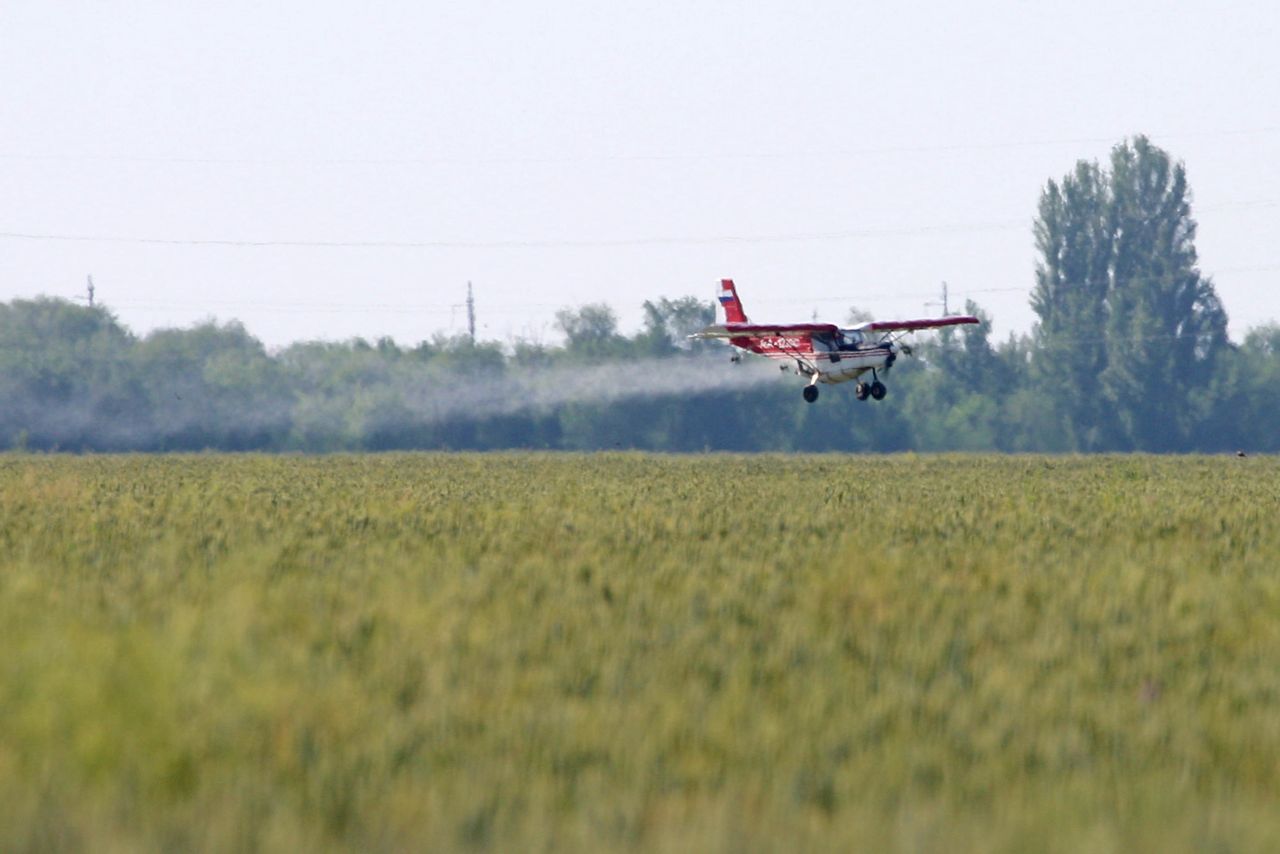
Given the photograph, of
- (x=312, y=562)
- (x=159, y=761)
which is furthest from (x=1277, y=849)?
(x=312, y=562)

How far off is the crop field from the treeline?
80431mm

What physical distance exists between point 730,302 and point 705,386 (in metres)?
46.0

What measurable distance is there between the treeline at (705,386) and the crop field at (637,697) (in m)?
80.4

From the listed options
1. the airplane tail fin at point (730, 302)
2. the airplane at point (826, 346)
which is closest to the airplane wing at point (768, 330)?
the airplane at point (826, 346)

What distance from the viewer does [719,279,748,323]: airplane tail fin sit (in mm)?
54188

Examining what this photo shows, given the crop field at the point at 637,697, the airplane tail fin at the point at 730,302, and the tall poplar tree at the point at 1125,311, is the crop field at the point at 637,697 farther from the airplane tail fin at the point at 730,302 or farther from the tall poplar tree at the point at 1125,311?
the tall poplar tree at the point at 1125,311

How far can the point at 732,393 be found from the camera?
98.4 metres

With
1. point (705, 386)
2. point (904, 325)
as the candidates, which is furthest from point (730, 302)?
point (705, 386)

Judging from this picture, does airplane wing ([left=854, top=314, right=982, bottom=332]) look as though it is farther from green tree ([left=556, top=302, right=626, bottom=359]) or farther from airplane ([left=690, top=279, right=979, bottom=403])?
green tree ([left=556, top=302, right=626, bottom=359])

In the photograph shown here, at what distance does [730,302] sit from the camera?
178 feet

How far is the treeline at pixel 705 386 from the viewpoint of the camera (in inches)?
3765

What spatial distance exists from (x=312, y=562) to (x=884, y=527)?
7134 mm

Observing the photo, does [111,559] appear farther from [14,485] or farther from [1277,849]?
[14,485]

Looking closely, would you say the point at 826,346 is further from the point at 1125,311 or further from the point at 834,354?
the point at 1125,311
